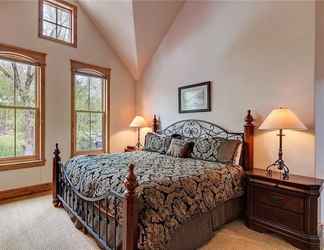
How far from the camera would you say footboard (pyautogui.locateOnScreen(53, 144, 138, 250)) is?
1721 millimetres

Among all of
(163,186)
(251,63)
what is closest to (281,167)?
(251,63)

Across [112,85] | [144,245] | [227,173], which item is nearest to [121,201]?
[144,245]

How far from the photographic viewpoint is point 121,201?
1878 mm

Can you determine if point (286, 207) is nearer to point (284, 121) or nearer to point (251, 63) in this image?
point (284, 121)

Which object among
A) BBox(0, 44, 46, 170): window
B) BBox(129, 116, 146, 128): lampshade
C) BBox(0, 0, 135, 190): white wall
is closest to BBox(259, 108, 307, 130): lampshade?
BBox(129, 116, 146, 128): lampshade

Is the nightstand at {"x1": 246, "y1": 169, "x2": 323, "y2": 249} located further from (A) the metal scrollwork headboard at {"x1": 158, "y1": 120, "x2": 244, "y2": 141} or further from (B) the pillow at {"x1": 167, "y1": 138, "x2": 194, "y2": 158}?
(B) the pillow at {"x1": 167, "y1": 138, "x2": 194, "y2": 158}

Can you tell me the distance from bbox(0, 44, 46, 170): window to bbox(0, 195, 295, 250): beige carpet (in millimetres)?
1115

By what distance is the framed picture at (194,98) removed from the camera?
12.9 feet

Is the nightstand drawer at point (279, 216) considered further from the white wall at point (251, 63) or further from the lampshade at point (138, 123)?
the lampshade at point (138, 123)

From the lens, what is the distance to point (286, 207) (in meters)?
2.44

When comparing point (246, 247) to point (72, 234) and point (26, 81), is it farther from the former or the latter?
point (26, 81)

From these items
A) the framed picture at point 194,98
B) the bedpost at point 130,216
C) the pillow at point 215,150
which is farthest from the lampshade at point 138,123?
the bedpost at point 130,216

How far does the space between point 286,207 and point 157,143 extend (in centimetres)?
227

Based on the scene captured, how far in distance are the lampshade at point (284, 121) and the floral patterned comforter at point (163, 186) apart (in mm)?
725
